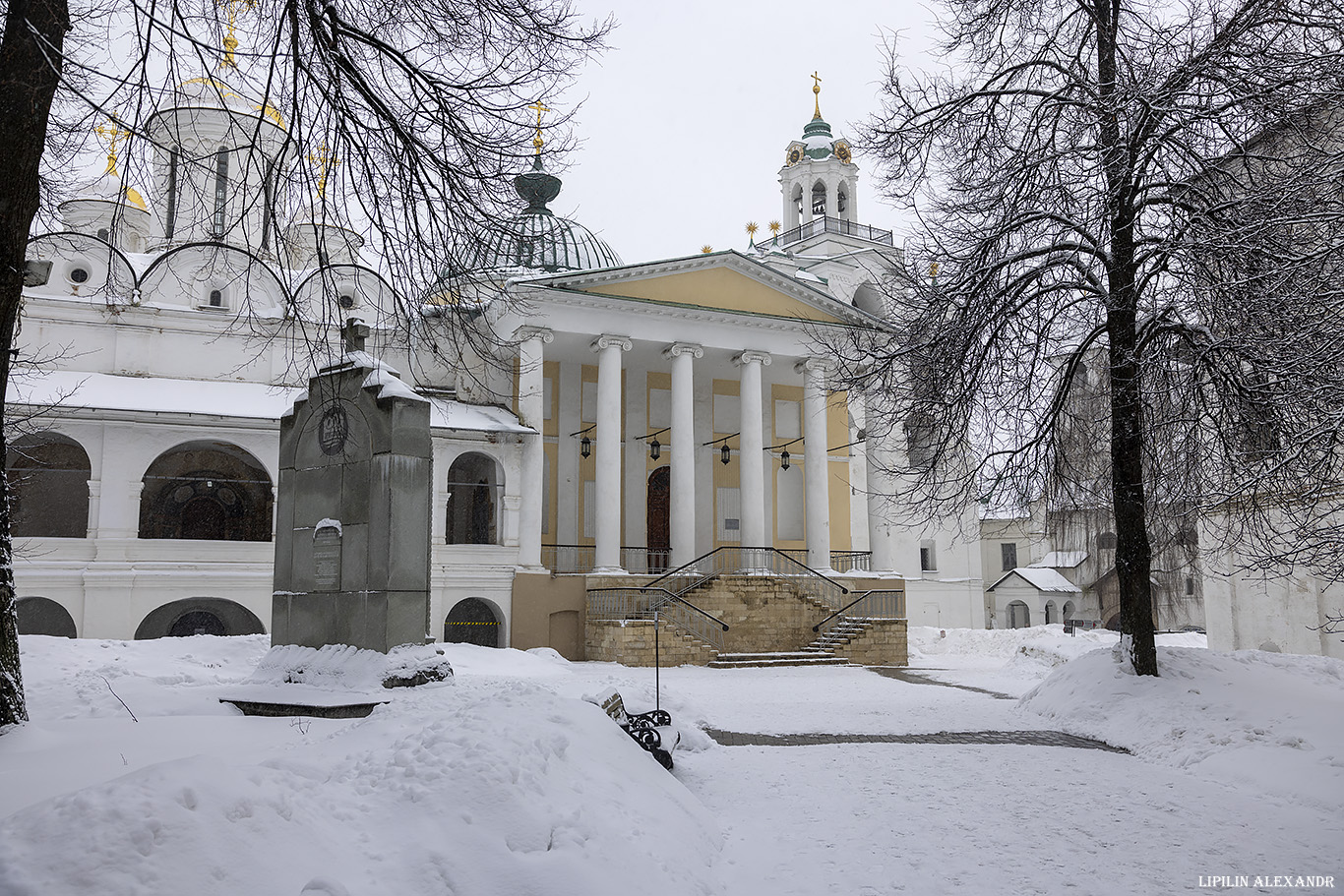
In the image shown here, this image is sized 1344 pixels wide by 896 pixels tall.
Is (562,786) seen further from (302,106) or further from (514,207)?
(302,106)

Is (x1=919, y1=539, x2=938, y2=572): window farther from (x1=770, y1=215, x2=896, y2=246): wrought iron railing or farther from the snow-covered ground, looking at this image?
the snow-covered ground

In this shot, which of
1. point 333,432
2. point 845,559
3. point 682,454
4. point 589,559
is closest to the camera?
A: point 333,432

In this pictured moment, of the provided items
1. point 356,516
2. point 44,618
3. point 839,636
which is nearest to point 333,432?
point 356,516

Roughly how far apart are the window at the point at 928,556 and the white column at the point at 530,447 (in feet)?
64.3

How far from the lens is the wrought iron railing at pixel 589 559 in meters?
26.9

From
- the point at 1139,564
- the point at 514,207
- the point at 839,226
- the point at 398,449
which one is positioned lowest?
the point at 1139,564

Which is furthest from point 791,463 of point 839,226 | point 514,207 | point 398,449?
point 514,207

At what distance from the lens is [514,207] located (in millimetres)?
7902

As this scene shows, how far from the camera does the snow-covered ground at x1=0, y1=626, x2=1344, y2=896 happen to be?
150 inches

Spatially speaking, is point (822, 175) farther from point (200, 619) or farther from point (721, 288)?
point (200, 619)

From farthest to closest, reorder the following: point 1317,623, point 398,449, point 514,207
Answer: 1. point 1317,623
2. point 398,449
3. point 514,207

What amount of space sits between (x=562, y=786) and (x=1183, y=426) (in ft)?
27.9

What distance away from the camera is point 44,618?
21.9 meters

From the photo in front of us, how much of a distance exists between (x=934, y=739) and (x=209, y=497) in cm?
2105
